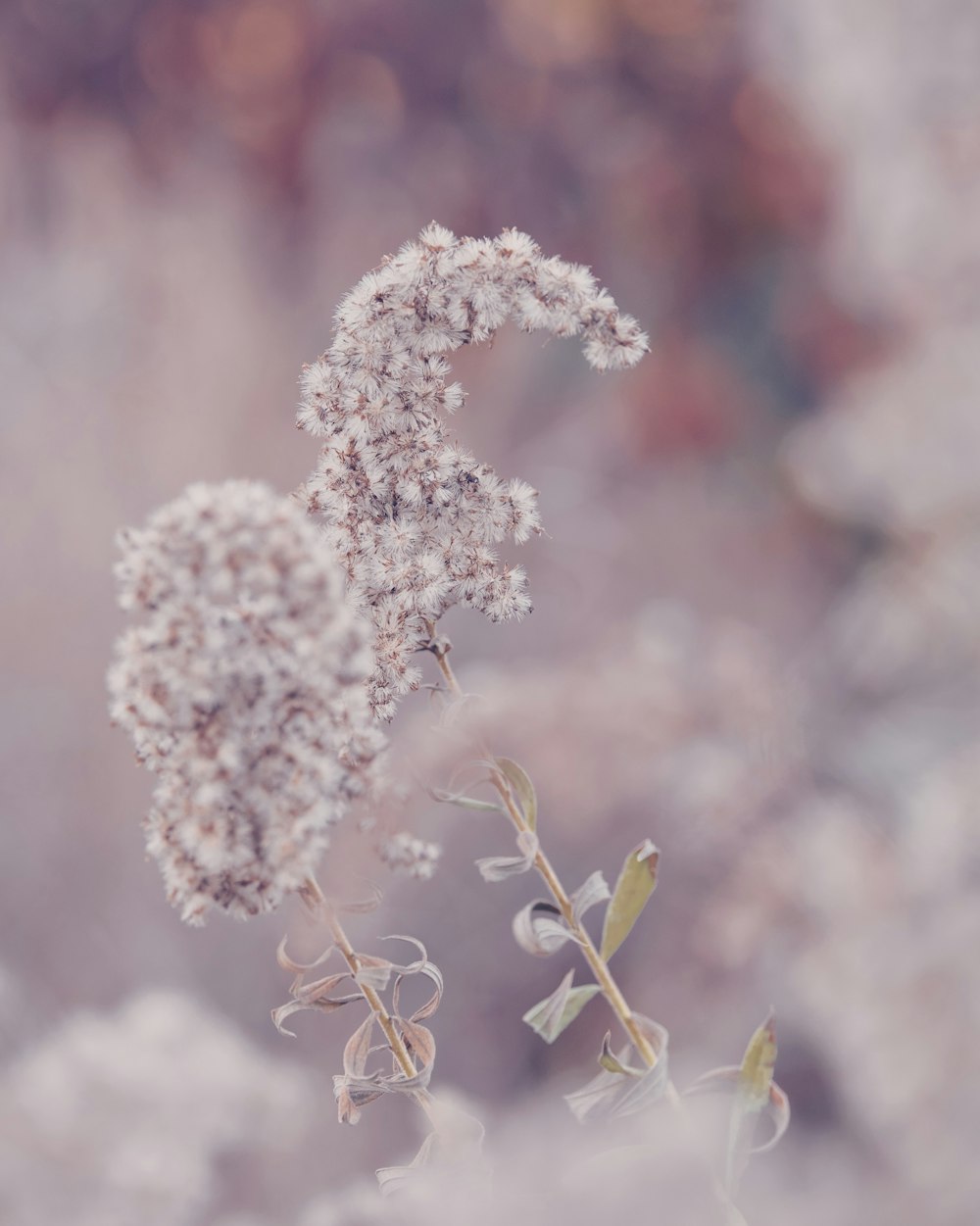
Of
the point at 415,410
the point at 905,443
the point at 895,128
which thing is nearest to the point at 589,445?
the point at 905,443

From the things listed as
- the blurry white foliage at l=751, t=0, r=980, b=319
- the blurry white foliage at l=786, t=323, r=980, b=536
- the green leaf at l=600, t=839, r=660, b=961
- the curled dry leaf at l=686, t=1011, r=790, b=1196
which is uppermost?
the blurry white foliage at l=751, t=0, r=980, b=319

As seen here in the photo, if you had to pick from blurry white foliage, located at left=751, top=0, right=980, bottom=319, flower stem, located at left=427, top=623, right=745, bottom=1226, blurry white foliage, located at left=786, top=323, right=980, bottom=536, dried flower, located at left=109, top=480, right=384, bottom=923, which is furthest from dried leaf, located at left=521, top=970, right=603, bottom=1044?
blurry white foliage, located at left=751, top=0, right=980, bottom=319

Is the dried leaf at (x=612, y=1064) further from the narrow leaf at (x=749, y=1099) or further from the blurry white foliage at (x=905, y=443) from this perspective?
the blurry white foliage at (x=905, y=443)

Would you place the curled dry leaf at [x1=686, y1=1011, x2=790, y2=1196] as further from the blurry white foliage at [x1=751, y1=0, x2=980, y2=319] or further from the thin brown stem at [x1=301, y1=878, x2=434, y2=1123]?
the blurry white foliage at [x1=751, y1=0, x2=980, y2=319]

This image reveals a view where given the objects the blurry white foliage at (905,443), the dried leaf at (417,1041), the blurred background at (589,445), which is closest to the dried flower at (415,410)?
the dried leaf at (417,1041)

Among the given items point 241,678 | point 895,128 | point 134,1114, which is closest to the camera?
point 241,678

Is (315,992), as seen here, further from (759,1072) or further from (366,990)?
(759,1072)

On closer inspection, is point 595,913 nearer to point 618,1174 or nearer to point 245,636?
point 618,1174
